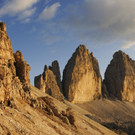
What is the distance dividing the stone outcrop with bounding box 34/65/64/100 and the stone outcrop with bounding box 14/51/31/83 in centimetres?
2132

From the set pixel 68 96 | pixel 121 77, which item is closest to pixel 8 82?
pixel 68 96

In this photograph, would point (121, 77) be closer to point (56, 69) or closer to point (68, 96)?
point (56, 69)

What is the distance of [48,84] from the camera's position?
54.0m

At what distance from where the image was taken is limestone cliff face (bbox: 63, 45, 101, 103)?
59125 millimetres

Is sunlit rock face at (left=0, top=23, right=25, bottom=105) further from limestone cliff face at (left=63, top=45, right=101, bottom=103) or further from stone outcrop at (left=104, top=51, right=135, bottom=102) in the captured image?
stone outcrop at (left=104, top=51, right=135, bottom=102)

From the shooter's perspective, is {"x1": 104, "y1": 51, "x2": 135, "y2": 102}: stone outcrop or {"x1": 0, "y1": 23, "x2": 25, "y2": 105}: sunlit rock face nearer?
{"x1": 0, "y1": 23, "x2": 25, "y2": 105}: sunlit rock face

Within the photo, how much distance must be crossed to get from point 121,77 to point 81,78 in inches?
829

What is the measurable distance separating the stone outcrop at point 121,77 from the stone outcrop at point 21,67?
155 feet

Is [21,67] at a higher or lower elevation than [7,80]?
higher

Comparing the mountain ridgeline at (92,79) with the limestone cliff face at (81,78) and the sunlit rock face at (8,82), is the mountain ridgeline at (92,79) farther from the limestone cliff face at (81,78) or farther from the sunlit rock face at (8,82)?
the sunlit rock face at (8,82)

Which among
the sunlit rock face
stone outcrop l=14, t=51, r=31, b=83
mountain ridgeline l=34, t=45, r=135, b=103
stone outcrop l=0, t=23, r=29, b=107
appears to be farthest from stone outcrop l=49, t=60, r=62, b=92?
stone outcrop l=0, t=23, r=29, b=107

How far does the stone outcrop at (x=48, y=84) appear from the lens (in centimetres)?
5122

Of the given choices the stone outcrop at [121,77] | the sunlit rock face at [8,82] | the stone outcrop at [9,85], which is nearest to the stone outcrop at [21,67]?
the stone outcrop at [9,85]

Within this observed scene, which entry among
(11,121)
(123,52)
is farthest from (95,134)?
(123,52)
